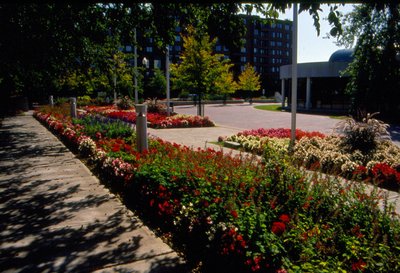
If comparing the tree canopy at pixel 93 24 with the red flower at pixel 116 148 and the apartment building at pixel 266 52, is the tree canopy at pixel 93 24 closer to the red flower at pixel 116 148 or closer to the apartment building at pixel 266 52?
the red flower at pixel 116 148

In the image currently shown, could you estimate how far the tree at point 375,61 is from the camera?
26734 mm

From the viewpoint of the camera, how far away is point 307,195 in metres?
4.77

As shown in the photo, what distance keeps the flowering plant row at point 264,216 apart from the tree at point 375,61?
24.7 meters

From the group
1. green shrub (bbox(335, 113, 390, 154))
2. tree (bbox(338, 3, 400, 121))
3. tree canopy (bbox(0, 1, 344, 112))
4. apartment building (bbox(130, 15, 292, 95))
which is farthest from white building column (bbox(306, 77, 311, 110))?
apartment building (bbox(130, 15, 292, 95))

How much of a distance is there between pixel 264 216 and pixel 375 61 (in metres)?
27.4

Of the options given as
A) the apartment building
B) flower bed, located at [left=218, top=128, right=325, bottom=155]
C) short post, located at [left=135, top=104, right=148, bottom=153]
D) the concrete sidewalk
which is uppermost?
the apartment building

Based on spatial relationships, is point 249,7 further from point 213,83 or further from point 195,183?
point 213,83

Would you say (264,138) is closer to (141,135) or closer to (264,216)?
(141,135)

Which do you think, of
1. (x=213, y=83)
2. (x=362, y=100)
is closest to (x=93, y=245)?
(x=213, y=83)

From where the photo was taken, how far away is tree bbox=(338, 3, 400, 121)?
26.7 metres

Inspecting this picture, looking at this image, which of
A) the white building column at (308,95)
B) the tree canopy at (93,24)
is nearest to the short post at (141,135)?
the tree canopy at (93,24)

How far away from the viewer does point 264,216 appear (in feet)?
13.1

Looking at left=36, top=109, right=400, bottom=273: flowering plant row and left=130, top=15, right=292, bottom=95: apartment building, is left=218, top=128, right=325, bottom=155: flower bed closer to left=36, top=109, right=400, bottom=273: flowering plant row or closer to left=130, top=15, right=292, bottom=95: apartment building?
left=36, top=109, right=400, bottom=273: flowering plant row

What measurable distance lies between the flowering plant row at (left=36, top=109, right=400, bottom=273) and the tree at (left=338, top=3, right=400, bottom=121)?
2473 centimetres
